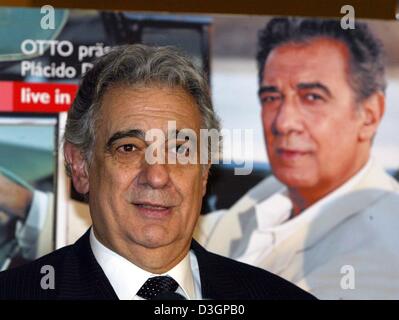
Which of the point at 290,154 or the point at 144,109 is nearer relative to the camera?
the point at 144,109

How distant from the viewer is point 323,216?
248 cm

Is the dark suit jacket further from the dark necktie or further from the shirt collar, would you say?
the shirt collar

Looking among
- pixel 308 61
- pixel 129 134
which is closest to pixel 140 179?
pixel 129 134

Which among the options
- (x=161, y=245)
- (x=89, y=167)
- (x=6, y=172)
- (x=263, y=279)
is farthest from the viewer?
(x=6, y=172)

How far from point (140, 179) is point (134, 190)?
0.03 m

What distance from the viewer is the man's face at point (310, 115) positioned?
8.11 feet

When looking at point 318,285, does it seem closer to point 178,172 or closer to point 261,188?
point 261,188

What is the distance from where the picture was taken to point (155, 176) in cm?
175

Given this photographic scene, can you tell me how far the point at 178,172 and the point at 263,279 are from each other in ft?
1.36

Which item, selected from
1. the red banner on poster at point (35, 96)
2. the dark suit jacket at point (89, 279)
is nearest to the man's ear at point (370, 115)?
the dark suit jacket at point (89, 279)

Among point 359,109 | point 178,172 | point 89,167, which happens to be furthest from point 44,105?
point 359,109

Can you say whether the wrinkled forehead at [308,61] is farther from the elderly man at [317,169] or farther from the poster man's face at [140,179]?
the poster man's face at [140,179]

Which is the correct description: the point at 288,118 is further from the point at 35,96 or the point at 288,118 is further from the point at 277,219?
the point at 35,96

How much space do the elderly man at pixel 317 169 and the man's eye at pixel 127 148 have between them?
0.73m
